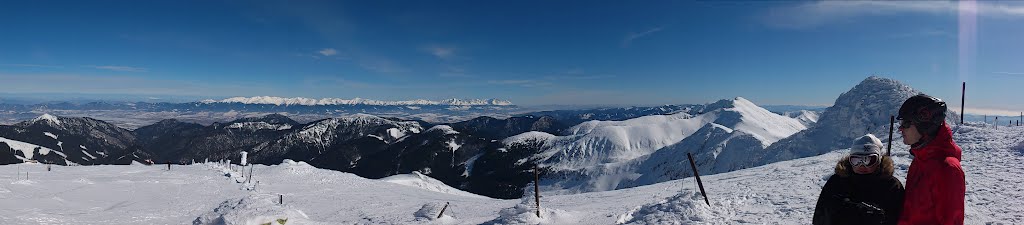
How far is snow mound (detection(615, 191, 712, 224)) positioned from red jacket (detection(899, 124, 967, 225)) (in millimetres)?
11693

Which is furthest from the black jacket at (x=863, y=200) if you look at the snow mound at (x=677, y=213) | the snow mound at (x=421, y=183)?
the snow mound at (x=421, y=183)

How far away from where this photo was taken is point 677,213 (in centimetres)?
1612

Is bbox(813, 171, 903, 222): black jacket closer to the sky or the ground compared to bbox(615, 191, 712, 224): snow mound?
closer to the sky

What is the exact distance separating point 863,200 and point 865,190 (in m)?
0.11

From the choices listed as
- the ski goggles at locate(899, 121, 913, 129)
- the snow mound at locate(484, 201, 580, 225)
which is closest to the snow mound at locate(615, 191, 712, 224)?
the snow mound at locate(484, 201, 580, 225)

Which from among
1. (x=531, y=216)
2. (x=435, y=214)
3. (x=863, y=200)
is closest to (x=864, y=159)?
(x=863, y=200)

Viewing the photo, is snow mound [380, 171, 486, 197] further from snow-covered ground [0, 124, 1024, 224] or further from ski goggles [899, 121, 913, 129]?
ski goggles [899, 121, 913, 129]

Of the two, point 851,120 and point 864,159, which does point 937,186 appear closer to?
point 864,159

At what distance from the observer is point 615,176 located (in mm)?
180750

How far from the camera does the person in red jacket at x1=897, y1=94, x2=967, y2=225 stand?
396 centimetres

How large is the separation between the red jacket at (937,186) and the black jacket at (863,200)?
19 centimetres

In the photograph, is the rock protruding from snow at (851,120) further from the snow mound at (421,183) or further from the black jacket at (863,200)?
A: the black jacket at (863,200)

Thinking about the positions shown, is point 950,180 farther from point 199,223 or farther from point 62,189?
point 62,189

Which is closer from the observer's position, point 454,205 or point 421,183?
point 454,205
